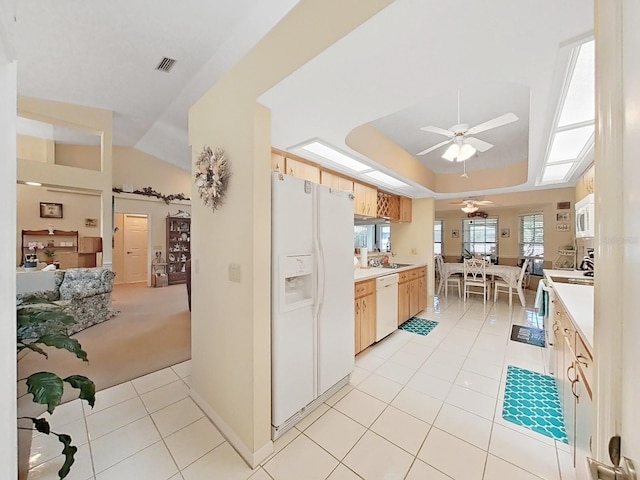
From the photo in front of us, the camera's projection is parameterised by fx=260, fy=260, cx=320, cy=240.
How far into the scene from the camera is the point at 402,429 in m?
1.88

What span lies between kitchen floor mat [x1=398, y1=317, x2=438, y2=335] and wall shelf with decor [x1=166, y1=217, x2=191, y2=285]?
663 centimetres

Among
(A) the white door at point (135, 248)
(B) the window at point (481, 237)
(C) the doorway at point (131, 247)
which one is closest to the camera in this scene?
(B) the window at point (481, 237)

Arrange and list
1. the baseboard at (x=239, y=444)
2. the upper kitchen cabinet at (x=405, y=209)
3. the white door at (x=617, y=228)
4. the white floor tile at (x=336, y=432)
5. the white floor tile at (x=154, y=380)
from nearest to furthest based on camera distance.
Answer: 1. the white door at (x=617, y=228)
2. the baseboard at (x=239, y=444)
3. the white floor tile at (x=336, y=432)
4. the white floor tile at (x=154, y=380)
5. the upper kitchen cabinet at (x=405, y=209)

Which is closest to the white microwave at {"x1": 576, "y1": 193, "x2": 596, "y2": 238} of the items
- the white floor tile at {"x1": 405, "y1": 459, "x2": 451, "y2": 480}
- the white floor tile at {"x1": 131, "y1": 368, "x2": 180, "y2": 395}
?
the white floor tile at {"x1": 405, "y1": 459, "x2": 451, "y2": 480}

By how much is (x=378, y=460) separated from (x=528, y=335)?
3.23 m

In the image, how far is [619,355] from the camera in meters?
0.51

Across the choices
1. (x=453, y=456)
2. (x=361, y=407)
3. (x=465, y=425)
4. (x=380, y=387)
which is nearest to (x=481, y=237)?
(x=380, y=387)

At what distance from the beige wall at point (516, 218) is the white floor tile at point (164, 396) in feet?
20.1

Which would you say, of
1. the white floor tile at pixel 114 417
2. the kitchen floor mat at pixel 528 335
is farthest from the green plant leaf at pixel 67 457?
the kitchen floor mat at pixel 528 335

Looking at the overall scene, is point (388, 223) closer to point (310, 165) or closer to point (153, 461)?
point (310, 165)

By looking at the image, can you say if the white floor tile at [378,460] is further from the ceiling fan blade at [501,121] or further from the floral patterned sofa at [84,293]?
the floral patterned sofa at [84,293]

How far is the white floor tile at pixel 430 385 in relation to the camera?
7.57 feet

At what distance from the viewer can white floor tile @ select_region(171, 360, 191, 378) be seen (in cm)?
268

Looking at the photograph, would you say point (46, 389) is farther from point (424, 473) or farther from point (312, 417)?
point (424, 473)
